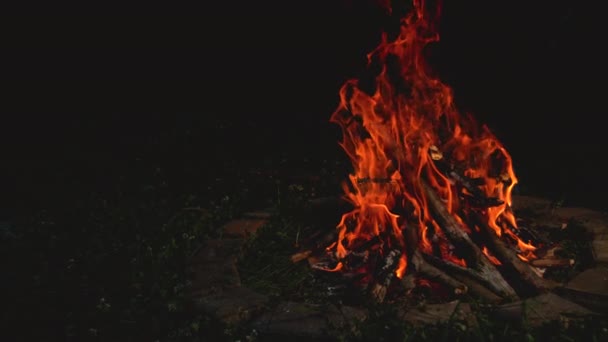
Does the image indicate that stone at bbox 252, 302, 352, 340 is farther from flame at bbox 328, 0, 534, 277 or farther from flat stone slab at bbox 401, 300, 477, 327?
flame at bbox 328, 0, 534, 277

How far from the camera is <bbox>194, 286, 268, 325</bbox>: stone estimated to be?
3.90 meters

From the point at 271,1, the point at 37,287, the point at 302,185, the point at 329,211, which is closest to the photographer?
the point at 37,287

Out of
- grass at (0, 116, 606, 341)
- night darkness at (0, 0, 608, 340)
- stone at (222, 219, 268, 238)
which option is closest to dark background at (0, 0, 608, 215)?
night darkness at (0, 0, 608, 340)

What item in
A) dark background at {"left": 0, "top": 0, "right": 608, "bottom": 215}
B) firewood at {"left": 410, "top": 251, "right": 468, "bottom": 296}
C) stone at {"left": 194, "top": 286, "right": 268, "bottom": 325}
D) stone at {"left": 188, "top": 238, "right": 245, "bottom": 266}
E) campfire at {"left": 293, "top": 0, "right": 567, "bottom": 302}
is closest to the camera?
stone at {"left": 194, "top": 286, "right": 268, "bottom": 325}

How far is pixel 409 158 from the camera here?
4688mm

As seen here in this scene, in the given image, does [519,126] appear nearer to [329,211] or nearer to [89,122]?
[329,211]

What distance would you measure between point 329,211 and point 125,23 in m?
5.30

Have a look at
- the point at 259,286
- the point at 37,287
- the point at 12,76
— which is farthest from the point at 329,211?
the point at 12,76

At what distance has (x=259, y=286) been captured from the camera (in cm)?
457

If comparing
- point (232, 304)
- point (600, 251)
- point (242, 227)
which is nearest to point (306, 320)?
point (232, 304)

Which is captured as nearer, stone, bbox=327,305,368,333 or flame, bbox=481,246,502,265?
stone, bbox=327,305,368,333

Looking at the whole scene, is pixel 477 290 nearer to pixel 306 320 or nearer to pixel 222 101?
pixel 306 320

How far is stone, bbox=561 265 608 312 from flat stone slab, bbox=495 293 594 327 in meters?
0.13

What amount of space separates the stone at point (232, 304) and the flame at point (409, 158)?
35.5 inches
